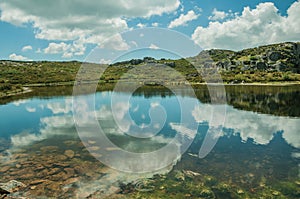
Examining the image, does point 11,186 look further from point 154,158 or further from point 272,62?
point 272,62

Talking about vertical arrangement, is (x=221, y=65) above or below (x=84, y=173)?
above

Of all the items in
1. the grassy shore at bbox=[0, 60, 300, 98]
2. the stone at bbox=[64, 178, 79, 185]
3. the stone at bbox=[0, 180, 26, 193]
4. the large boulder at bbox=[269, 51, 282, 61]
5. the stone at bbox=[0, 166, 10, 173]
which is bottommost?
the stone at bbox=[0, 166, 10, 173]

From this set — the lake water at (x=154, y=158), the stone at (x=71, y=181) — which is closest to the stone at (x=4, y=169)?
the lake water at (x=154, y=158)

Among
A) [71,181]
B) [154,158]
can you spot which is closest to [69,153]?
[71,181]

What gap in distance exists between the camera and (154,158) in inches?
589

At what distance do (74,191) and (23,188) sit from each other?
7.72ft

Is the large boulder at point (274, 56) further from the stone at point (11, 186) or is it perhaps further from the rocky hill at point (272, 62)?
the stone at point (11, 186)

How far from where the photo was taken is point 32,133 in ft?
71.7

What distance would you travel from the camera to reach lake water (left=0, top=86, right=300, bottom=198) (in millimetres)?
10922

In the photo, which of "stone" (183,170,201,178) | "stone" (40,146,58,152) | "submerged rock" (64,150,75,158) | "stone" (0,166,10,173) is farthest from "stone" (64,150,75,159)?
"stone" (183,170,201,178)

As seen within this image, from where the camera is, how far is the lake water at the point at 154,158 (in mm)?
10922

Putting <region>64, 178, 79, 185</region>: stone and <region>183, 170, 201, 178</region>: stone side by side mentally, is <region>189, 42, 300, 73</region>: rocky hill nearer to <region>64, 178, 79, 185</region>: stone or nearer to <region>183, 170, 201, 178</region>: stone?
<region>183, 170, 201, 178</region>: stone

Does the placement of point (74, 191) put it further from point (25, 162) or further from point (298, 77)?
point (298, 77)

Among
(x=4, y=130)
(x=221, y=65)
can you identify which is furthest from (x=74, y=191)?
(x=221, y=65)
